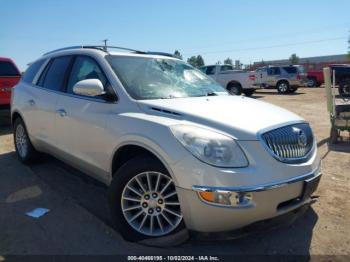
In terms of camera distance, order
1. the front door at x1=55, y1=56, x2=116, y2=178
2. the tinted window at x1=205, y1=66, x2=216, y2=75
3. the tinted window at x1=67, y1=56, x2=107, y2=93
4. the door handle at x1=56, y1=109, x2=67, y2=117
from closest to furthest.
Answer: the front door at x1=55, y1=56, x2=116, y2=178, the tinted window at x1=67, y1=56, x2=107, y2=93, the door handle at x1=56, y1=109, x2=67, y2=117, the tinted window at x1=205, y1=66, x2=216, y2=75

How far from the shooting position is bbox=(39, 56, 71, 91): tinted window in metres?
4.93

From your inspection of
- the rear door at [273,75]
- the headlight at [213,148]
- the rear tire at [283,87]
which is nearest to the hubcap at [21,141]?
the headlight at [213,148]

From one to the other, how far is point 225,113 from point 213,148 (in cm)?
54

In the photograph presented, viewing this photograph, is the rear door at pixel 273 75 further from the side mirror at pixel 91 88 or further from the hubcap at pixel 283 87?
the side mirror at pixel 91 88

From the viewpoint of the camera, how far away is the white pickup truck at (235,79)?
2069cm

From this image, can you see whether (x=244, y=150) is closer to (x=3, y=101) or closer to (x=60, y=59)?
(x=60, y=59)

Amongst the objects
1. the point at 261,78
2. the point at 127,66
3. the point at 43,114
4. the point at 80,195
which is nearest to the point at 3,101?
the point at 43,114

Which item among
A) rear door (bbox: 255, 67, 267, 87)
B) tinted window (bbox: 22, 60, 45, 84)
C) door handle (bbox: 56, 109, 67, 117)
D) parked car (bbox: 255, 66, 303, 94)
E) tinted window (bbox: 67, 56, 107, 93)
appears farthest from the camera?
parked car (bbox: 255, 66, 303, 94)

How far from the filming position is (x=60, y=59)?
5152mm

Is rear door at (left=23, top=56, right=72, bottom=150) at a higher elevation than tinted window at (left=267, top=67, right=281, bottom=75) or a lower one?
lower

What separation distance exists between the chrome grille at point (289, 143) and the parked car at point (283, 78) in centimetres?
2050

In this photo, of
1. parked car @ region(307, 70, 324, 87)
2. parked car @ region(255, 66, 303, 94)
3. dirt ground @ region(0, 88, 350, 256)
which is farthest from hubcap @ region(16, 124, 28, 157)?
parked car @ region(307, 70, 324, 87)

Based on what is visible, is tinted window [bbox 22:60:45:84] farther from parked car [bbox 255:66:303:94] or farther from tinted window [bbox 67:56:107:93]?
parked car [bbox 255:66:303:94]

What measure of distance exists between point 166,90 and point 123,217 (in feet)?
4.66
